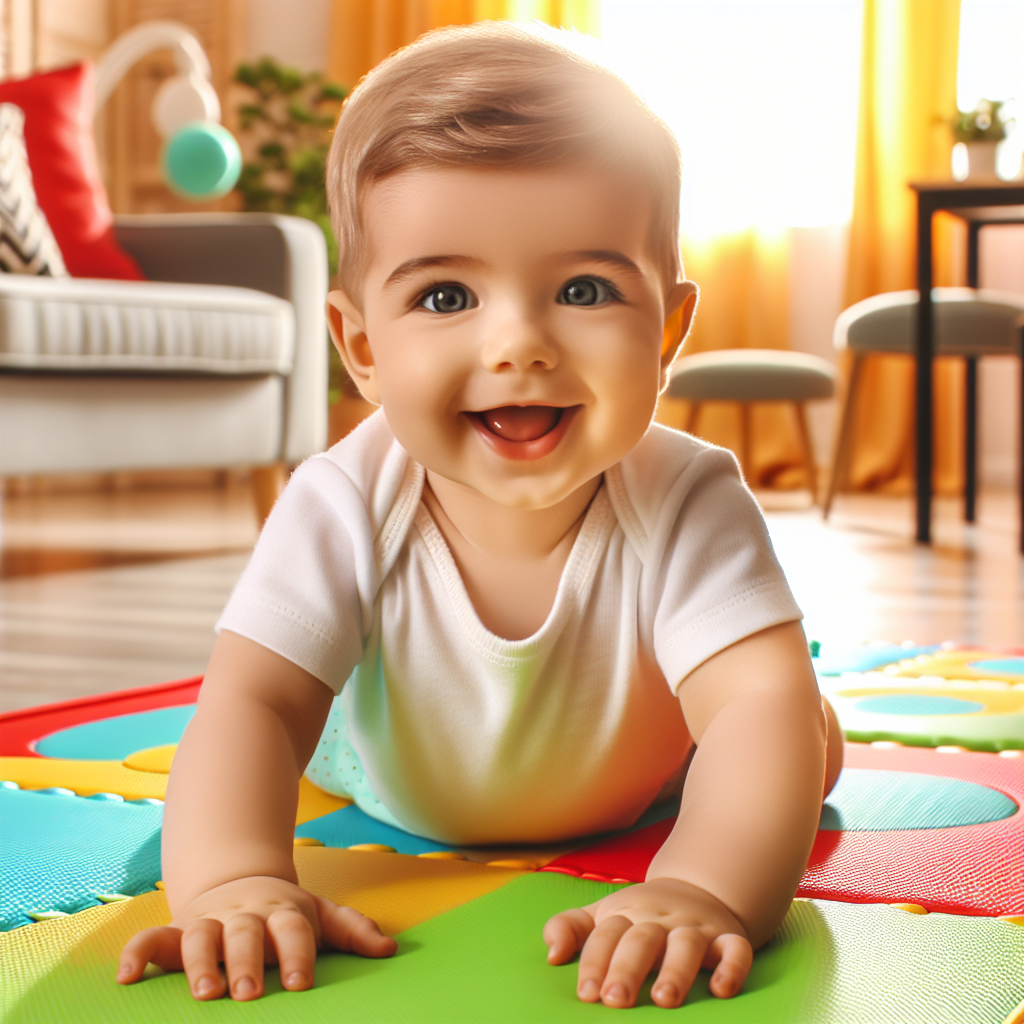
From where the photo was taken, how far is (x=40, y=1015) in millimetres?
470

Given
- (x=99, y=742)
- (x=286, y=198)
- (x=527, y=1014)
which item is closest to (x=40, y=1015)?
(x=527, y=1014)

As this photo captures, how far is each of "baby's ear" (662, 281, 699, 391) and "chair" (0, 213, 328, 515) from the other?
1.24 metres

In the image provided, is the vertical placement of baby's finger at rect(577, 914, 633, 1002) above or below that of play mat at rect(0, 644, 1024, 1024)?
above

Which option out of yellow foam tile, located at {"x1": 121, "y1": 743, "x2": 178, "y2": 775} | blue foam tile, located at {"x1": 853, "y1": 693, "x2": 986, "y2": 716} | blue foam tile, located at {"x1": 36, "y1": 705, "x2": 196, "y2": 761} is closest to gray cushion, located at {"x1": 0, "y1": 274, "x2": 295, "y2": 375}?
blue foam tile, located at {"x1": 36, "y1": 705, "x2": 196, "y2": 761}

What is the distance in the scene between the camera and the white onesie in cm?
63

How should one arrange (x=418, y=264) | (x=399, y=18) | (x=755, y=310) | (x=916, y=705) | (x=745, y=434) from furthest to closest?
(x=399, y=18) < (x=755, y=310) < (x=745, y=434) < (x=916, y=705) < (x=418, y=264)

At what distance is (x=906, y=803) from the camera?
0.77 m

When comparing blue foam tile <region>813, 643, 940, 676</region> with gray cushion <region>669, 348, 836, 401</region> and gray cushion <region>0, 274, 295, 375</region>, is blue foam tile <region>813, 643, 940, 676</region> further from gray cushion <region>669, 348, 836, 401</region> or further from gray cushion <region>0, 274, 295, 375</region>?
gray cushion <region>669, 348, 836, 401</region>

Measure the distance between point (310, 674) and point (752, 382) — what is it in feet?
7.97

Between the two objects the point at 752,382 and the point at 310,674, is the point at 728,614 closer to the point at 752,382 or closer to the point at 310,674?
the point at 310,674

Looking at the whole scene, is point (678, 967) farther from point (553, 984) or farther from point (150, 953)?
point (150, 953)

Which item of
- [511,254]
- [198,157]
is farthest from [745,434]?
[511,254]

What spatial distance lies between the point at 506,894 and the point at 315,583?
0.18 metres

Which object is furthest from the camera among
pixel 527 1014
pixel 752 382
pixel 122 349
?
pixel 752 382
